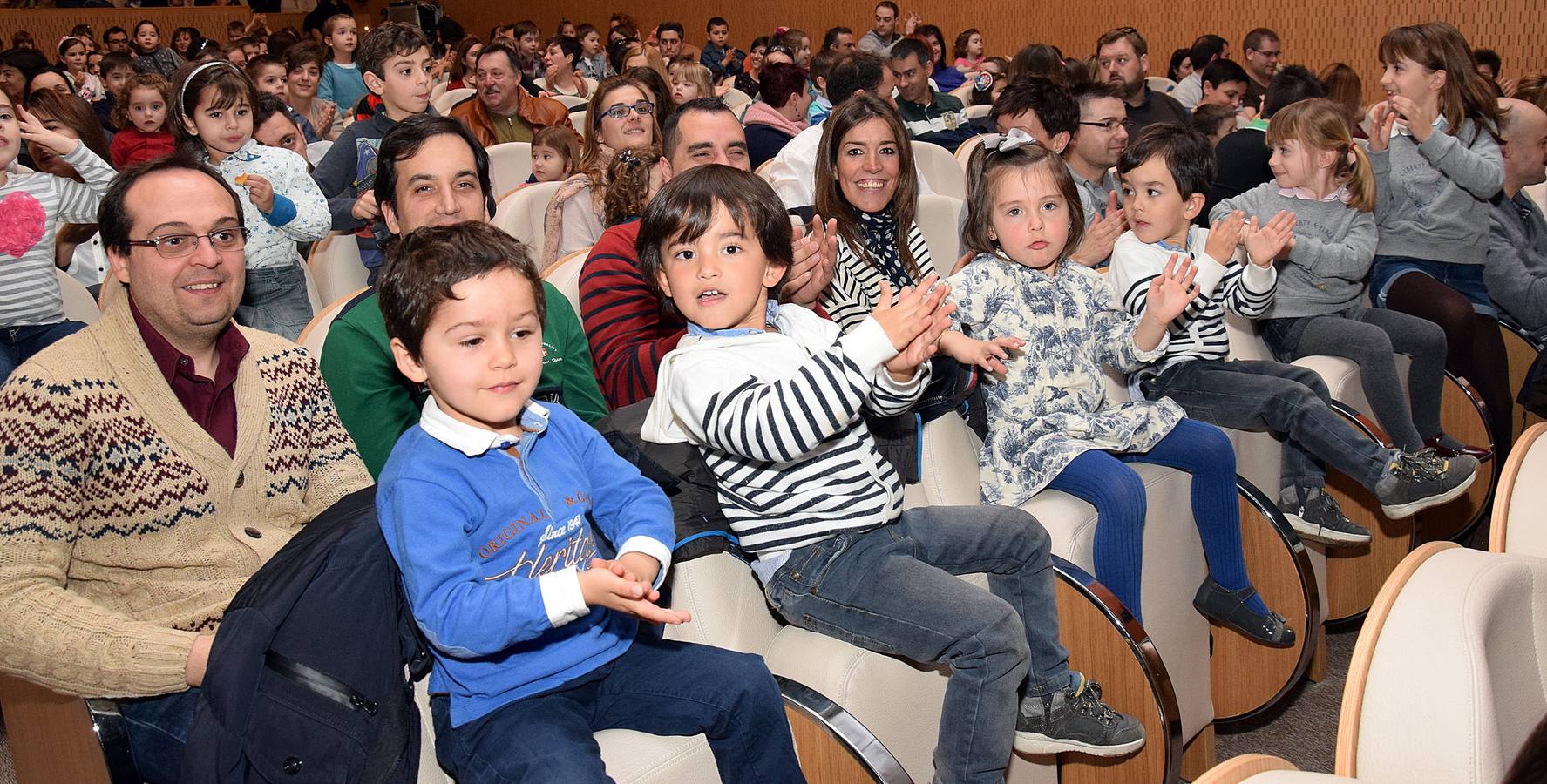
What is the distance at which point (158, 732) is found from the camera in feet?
4.95

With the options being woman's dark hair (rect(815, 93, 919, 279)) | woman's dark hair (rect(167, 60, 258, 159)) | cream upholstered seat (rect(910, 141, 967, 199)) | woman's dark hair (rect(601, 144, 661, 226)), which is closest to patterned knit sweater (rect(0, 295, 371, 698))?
woman's dark hair (rect(601, 144, 661, 226))

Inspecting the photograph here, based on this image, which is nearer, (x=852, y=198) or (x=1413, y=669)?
(x=1413, y=669)

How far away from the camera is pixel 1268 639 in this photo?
2.35 meters

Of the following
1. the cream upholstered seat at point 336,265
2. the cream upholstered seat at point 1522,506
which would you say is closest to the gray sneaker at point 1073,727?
the cream upholstered seat at point 1522,506

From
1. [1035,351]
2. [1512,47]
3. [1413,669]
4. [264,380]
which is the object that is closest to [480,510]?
[264,380]

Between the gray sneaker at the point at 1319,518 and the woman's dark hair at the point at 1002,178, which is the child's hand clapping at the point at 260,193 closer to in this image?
the woman's dark hair at the point at 1002,178

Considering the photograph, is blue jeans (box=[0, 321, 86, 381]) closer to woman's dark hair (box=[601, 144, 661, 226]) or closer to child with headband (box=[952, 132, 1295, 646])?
woman's dark hair (box=[601, 144, 661, 226])

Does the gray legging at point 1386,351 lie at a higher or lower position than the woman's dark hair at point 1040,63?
lower

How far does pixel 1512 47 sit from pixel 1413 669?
8.39 metres

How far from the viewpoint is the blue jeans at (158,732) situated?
1500 mm

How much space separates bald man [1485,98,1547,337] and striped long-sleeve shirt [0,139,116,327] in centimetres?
390

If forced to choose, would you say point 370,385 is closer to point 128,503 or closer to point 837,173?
point 128,503

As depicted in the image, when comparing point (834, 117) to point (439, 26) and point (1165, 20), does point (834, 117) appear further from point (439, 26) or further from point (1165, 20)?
point (439, 26)

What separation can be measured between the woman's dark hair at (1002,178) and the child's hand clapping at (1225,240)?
32 cm
